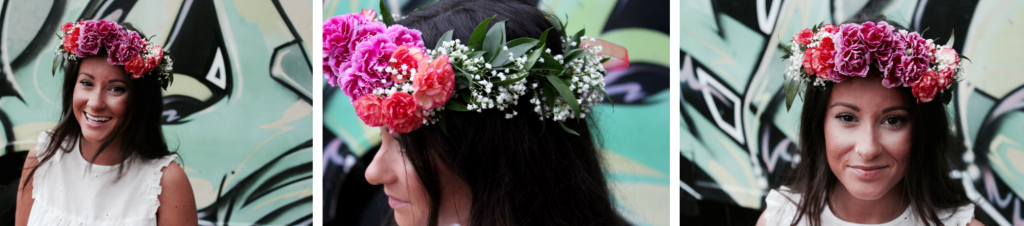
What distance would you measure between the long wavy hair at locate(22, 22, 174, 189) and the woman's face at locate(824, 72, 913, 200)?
2.64 metres

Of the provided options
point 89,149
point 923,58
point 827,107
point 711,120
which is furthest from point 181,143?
point 923,58

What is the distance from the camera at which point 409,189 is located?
1.63 metres

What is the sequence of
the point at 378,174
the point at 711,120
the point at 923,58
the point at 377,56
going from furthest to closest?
the point at 711,120
the point at 923,58
the point at 378,174
the point at 377,56

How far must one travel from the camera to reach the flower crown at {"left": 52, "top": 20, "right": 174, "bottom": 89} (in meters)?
2.29

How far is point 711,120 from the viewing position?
2.27 meters

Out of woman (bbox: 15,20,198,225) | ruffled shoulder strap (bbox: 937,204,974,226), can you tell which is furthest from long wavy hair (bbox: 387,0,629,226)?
woman (bbox: 15,20,198,225)

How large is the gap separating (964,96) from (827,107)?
1.50 ft

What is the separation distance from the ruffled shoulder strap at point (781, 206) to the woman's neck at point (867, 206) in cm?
13

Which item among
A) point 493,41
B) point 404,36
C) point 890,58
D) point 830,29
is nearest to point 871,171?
point 890,58

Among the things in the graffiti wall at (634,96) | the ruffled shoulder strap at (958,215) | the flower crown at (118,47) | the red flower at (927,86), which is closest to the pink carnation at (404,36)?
the graffiti wall at (634,96)

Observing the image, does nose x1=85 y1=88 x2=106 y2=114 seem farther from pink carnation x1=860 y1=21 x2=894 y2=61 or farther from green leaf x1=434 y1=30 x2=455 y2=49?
pink carnation x1=860 y1=21 x2=894 y2=61

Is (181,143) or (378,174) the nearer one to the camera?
(378,174)

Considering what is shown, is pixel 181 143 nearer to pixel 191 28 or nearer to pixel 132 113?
pixel 132 113

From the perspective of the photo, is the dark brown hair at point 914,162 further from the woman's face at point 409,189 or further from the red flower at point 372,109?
the red flower at point 372,109
